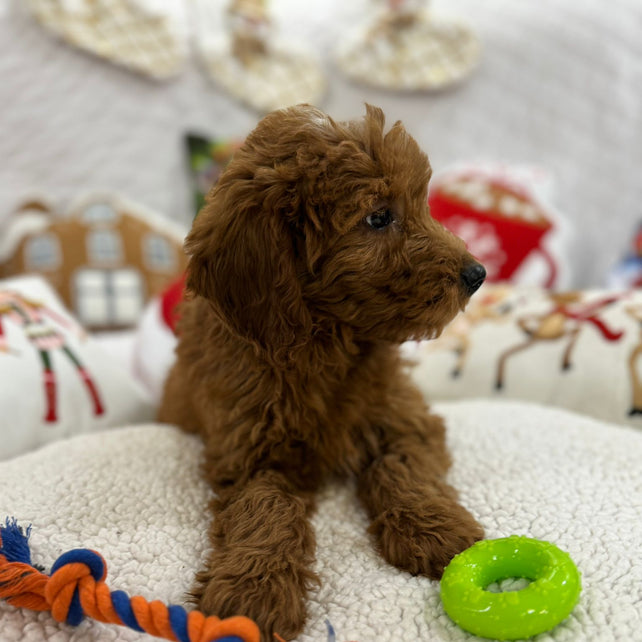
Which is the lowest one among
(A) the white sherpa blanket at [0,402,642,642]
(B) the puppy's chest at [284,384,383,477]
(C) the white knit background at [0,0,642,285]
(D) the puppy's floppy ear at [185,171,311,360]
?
(A) the white sherpa blanket at [0,402,642,642]

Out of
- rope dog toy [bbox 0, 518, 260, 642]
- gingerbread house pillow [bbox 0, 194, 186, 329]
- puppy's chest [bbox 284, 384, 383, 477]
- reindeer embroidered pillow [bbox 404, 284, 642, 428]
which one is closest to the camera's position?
rope dog toy [bbox 0, 518, 260, 642]

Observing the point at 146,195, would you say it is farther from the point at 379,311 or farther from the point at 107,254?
the point at 379,311

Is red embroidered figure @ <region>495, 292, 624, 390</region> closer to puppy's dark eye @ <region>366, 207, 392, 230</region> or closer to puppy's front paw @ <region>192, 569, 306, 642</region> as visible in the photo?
puppy's dark eye @ <region>366, 207, 392, 230</region>

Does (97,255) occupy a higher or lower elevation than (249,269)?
lower

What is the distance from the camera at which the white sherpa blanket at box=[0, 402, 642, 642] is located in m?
0.78

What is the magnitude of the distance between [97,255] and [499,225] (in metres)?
1.40

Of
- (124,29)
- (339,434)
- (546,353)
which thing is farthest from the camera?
(124,29)

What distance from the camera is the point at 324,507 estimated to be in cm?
105

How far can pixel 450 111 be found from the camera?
2.76 metres

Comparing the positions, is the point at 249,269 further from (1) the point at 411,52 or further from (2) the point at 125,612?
(1) the point at 411,52

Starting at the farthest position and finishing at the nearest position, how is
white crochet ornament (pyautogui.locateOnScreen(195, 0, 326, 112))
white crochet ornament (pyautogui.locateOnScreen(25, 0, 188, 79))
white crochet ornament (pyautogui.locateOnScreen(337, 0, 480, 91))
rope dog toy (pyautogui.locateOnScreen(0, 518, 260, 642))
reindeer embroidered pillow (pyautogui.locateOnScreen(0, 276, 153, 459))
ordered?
white crochet ornament (pyautogui.locateOnScreen(337, 0, 480, 91))
white crochet ornament (pyautogui.locateOnScreen(195, 0, 326, 112))
white crochet ornament (pyautogui.locateOnScreen(25, 0, 188, 79))
reindeer embroidered pillow (pyautogui.locateOnScreen(0, 276, 153, 459))
rope dog toy (pyautogui.locateOnScreen(0, 518, 260, 642))

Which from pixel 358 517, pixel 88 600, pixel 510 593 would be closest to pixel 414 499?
pixel 358 517

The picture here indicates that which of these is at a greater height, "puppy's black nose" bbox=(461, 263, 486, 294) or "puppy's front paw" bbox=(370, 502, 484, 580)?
"puppy's black nose" bbox=(461, 263, 486, 294)

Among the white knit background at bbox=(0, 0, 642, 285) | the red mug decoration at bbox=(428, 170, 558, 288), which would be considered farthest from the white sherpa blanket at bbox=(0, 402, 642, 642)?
the white knit background at bbox=(0, 0, 642, 285)
